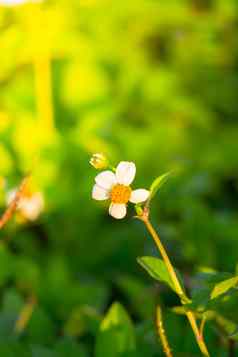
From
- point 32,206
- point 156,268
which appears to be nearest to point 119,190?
point 156,268

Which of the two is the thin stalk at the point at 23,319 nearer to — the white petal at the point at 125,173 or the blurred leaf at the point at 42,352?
the blurred leaf at the point at 42,352

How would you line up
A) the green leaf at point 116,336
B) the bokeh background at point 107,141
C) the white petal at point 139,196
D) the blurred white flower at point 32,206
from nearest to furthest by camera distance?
the white petal at point 139,196 < the green leaf at point 116,336 < the bokeh background at point 107,141 < the blurred white flower at point 32,206

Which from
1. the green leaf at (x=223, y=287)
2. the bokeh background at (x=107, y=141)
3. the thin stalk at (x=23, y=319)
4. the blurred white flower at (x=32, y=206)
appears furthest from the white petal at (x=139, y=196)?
the blurred white flower at (x=32, y=206)

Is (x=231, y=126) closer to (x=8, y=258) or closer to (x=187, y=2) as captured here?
(x=187, y=2)

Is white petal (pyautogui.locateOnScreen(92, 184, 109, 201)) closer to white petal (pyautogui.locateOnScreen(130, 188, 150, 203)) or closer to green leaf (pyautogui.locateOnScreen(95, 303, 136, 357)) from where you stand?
white petal (pyautogui.locateOnScreen(130, 188, 150, 203))

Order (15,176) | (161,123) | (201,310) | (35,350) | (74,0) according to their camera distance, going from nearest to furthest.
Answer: (201,310) < (35,350) < (15,176) < (74,0) < (161,123)

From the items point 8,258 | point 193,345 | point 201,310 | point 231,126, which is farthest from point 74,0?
point 201,310
